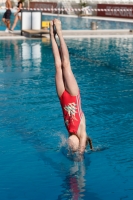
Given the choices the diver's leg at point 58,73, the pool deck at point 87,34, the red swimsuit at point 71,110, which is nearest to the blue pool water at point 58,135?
the red swimsuit at point 71,110

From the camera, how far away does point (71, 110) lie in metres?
5.93

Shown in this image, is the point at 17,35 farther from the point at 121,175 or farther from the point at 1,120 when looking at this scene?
the point at 121,175

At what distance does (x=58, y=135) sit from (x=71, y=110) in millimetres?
1193

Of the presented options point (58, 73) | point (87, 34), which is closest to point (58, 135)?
point (58, 73)

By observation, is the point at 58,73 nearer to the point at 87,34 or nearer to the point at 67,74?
the point at 67,74

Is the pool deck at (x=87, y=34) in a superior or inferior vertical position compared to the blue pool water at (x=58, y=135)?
superior

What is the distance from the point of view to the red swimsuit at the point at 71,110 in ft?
19.3

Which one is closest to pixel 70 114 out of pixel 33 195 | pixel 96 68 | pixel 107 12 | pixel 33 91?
pixel 33 195

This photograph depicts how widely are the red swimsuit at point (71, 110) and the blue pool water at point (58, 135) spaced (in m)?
0.52

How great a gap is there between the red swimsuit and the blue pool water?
1.71 feet

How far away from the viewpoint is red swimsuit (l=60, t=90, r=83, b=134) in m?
5.89

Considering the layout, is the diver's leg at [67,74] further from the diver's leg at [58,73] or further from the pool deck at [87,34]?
the pool deck at [87,34]

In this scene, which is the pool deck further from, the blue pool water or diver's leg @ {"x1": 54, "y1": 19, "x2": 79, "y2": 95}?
diver's leg @ {"x1": 54, "y1": 19, "x2": 79, "y2": 95}

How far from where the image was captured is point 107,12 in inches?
1635
